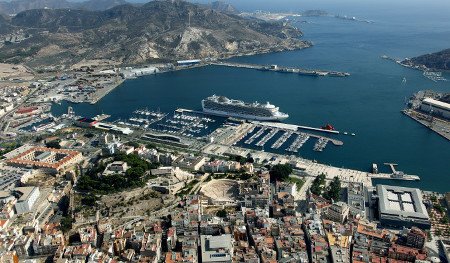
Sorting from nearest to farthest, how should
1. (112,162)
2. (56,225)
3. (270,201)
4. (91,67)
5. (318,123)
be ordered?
(56,225)
(270,201)
(112,162)
(318,123)
(91,67)

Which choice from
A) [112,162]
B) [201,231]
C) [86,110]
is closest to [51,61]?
[86,110]

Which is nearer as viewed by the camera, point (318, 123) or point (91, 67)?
point (318, 123)

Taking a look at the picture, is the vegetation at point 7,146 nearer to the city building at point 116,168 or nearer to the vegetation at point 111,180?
the vegetation at point 111,180

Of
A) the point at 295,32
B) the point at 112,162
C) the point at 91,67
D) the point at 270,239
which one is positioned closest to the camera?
the point at 270,239

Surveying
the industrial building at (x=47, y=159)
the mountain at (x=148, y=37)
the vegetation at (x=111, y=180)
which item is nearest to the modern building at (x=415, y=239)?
the vegetation at (x=111, y=180)

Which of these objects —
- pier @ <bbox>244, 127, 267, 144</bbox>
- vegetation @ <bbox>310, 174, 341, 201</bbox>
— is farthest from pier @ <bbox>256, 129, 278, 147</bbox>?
vegetation @ <bbox>310, 174, 341, 201</bbox>

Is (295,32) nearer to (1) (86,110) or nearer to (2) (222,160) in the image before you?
(1) (86,110)

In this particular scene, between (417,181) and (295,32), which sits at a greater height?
(295,32)
